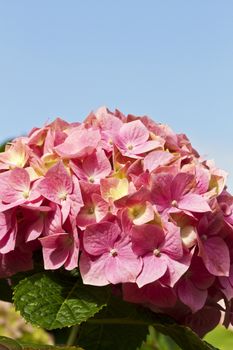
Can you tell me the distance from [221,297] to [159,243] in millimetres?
154

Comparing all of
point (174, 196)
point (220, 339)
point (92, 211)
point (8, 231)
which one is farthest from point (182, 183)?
point (220, 339)

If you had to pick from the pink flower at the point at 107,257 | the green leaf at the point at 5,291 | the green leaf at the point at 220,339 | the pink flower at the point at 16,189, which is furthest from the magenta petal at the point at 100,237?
the green leaf at the point at 220,339

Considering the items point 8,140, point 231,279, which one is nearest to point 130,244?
point 231,279

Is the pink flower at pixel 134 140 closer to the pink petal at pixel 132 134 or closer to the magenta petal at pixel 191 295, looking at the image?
the pink petal at pixel 132 134

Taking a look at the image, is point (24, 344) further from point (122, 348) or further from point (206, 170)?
point (206, 170)

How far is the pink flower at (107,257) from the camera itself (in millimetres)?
1018

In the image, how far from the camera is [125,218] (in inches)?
40.3

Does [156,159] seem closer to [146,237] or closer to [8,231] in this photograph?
[146,237]

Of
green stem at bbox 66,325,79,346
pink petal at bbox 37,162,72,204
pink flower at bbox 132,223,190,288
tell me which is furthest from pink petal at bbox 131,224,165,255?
green stem at bbox 66,325,79,346

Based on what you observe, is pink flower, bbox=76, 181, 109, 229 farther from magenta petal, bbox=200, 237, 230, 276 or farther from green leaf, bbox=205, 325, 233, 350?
green leaf, bbox=205, 325, 233, 350

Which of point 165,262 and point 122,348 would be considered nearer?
point 165,262

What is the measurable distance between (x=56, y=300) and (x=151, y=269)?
13cm

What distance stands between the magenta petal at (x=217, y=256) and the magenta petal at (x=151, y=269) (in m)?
0.07

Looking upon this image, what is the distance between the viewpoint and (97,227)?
1021mm
